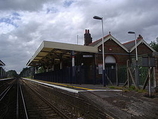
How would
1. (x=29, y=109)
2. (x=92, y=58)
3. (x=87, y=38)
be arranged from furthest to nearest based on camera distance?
1. (x=87, y=38)
2. (x=92, y=58)
3. (x=29, y=109)

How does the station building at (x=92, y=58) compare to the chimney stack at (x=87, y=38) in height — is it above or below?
below

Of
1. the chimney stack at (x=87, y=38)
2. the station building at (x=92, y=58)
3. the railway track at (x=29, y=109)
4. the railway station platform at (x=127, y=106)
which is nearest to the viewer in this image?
the railway station platform at (x=127, y=106)

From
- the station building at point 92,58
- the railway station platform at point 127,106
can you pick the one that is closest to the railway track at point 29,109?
the railway station platform at point 127,106

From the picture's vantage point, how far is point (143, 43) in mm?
23750

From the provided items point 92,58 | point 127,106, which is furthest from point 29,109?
point 92,58

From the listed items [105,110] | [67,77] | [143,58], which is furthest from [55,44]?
[105,110]

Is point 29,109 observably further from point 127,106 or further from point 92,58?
point 92,58

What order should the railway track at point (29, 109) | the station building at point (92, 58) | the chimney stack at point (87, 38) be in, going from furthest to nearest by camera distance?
the chimney stack at point (87, 38)
the station building at point (92, 58)
the railway track at point (29, 109)

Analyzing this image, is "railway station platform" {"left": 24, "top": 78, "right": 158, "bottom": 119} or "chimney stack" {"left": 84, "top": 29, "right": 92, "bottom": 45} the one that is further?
"chimney stack" {"left": 84, "top": 29, "right": 92, "bottom": 45}

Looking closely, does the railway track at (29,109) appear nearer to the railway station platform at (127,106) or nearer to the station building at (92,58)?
the railway station platform at (127,106)

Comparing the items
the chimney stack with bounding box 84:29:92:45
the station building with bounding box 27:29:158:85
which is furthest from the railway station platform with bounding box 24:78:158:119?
the chimney stack with bounding box 84:29:92:45

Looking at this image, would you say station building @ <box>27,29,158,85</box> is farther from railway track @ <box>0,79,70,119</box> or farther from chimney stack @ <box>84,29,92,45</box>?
railway track @ <box>0,79,70,119</box>

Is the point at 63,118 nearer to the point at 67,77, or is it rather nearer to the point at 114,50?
the point at 67,77

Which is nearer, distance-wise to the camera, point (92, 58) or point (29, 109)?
point (29, 109)
